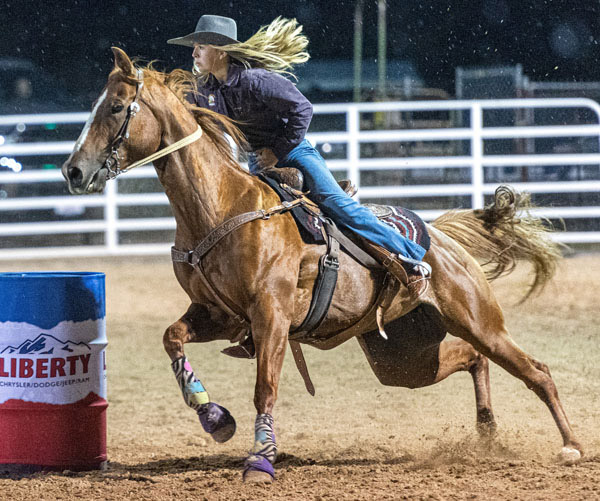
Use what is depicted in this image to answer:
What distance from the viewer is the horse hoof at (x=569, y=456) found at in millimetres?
3746

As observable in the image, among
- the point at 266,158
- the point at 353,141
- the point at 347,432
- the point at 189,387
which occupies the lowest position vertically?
the point at 347,432

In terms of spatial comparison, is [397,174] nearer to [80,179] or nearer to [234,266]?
[234,266]

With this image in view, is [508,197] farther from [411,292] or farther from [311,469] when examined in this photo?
[311,469]

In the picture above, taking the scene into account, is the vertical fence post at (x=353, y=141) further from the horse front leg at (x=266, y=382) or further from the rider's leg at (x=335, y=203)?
the horse front leg at (x=266, y=382)

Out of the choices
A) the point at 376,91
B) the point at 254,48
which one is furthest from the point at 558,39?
the point at 254,48

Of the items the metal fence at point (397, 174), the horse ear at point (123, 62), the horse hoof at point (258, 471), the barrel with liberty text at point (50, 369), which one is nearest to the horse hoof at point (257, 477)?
the horse hoof at point (258, 471)

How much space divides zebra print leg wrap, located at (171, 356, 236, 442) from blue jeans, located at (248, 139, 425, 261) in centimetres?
98

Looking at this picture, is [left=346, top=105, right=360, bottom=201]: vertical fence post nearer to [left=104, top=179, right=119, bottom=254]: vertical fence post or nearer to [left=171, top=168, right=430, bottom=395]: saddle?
[left=104, top=179, right=119, bottom=254]: vertical fence post

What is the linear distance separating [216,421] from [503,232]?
2.16m

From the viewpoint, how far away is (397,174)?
536 inches

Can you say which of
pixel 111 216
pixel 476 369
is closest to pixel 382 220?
pixel 476 369

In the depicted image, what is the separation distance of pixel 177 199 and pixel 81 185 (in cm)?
45

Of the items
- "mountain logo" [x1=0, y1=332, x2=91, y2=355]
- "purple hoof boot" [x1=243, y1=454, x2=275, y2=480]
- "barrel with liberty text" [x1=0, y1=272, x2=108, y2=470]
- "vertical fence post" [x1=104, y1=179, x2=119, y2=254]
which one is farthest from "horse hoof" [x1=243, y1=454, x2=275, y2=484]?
"vertical fence post" [x1=104, y1=179, x2=119, y2=254]

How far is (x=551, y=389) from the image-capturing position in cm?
405
